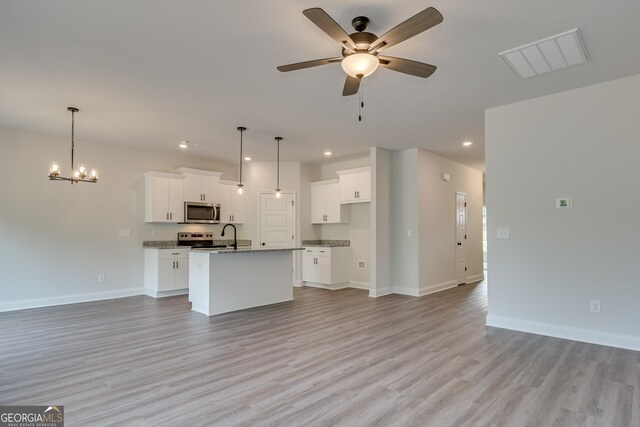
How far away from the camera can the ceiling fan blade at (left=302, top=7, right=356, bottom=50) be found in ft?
6.43

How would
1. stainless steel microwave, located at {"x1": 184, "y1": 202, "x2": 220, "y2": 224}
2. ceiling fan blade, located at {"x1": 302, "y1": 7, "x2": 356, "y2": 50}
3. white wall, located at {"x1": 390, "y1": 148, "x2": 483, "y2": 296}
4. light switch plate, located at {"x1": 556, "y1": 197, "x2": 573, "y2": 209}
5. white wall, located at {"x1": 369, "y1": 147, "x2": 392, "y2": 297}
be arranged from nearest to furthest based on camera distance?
1. ceiling fan blade, located at {"x1": 302, "y1": 7, "x2": 356, "y2": 50}
2. light switch plate, located at {"x1": 556, "y1": 197, "x2": 573, "y2": 209}
3. white wall, located at {"x1": 369, "y1": 147, "x2": 392, "y2": 297}
4. white wall, located at {"x1": 390, "y1": 148, "x2": 483, "y2": 296}
5. stainless steel microwave, located at {"x1": 184, "y1": 202, "x2": 220, "y2": 224}

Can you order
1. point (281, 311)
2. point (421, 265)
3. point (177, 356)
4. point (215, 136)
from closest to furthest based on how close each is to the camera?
point (177, 356), point (281, 311), point (215, 136), point (421, 265)

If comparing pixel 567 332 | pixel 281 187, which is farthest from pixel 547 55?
pixel 281 187

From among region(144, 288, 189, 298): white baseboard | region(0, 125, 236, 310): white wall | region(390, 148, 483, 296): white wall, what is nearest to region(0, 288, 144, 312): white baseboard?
region(0, 125, 236, 310): white wall

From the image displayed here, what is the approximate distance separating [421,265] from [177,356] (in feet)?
14.9

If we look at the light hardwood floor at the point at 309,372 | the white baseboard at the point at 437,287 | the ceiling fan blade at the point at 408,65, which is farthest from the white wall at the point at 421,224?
the ceiling fan blade at the point at 408,65

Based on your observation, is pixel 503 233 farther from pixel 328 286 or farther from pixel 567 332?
pixel 328 286

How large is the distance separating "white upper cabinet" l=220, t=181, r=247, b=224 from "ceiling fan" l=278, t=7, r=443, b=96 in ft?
17.2

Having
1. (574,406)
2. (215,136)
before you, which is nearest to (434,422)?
(574,406)

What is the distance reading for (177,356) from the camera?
3.32 meters

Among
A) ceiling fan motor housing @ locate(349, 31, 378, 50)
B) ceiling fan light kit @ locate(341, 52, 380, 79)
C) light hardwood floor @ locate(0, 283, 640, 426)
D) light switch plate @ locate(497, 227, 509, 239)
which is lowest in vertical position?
light hardwood floor @ locate(0, 283, 640, 426)

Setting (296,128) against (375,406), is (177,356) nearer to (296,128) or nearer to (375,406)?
(375,406)

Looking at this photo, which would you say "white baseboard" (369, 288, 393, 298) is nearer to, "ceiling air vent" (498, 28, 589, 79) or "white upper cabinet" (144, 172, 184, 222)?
"white upper cabinet" (144, 172, 184, 222)

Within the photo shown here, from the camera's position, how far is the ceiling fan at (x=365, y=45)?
208 centimetres
